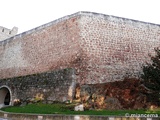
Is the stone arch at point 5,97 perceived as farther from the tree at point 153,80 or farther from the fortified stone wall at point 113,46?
the tree at point 153,80

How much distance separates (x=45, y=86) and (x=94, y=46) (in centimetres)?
341

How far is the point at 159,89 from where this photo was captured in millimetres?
9852

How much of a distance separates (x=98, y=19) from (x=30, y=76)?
522 cm

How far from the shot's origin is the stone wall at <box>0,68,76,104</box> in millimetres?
11956

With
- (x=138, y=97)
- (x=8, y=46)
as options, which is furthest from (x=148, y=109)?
(x=8, y=46)

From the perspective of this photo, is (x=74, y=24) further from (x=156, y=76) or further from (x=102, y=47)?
(x=156, y=76)

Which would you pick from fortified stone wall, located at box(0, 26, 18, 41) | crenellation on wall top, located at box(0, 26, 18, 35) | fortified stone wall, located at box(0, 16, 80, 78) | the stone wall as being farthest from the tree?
crenellation on wall top, located at box(0, 26, 18, 35)

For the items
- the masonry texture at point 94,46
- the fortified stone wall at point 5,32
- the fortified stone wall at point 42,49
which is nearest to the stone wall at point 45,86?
the masonry texture at point 94,46

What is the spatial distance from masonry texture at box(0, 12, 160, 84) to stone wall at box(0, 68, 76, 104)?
0.56 metres

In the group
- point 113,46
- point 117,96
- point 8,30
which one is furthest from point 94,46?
point 8,30

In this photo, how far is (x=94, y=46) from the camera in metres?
12.8

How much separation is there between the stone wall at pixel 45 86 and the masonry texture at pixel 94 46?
1.84 ft

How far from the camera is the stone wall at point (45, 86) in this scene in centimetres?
1196

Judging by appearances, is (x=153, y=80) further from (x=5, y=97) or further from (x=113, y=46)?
(x=5, y=97)
